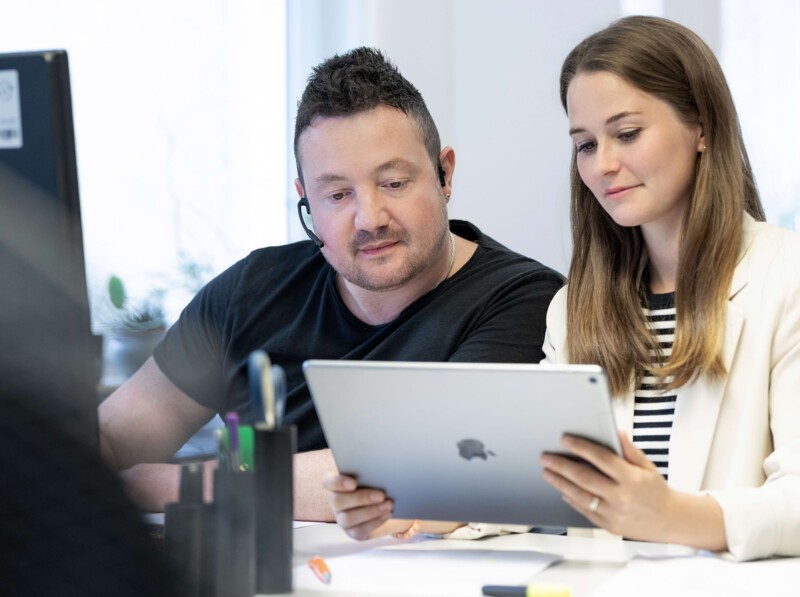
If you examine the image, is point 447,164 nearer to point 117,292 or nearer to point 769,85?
point 769,85

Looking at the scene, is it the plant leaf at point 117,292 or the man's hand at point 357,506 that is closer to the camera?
the man's hand at point 357,506

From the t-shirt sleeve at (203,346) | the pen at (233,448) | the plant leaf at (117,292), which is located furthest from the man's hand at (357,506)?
the plant leaf at (117,292)

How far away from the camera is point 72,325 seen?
496 mm

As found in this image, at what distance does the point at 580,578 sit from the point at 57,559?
0.89 metres

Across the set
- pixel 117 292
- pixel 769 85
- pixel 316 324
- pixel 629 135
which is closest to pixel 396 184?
pixel 316 324

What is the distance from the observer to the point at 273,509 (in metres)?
0.91

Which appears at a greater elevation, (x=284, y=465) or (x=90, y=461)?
(x=90, y=461)

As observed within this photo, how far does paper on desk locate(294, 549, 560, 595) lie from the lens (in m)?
1.05

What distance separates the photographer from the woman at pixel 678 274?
1518mm

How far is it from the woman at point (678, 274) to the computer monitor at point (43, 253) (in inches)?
41.5

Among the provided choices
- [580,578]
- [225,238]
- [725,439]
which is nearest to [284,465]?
[580,578]

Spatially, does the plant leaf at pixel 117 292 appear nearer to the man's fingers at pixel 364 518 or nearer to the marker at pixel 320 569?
the man's fingers at pixel 364 518

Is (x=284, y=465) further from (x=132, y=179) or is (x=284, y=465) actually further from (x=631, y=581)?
(x=132, y=179)

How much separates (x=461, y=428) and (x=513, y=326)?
0.69m
